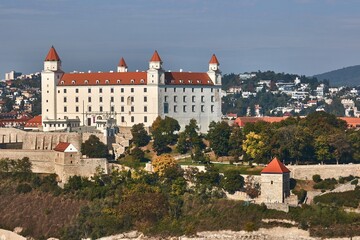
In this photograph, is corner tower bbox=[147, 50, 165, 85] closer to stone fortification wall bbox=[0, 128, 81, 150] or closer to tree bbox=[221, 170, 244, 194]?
stone fortification wall bbox=[0, 128, 81, 150]

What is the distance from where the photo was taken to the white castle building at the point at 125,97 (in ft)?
221

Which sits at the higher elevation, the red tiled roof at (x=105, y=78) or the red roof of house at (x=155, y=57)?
the red roof of house at (x=155, y=57)

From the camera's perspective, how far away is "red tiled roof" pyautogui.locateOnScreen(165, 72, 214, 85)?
69000mm

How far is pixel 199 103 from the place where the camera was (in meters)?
69.4

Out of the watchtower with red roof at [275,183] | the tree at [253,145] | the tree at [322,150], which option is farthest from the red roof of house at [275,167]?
the tree at [322,150]

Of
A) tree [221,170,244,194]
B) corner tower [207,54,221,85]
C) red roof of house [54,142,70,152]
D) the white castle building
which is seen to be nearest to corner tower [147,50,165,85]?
the white castle building

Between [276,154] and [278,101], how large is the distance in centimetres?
8623

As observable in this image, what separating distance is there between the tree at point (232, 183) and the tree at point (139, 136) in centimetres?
1075

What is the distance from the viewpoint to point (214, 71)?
71188mm

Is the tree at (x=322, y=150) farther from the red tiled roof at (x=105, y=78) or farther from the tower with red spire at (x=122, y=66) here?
the tower with red spire at (x=122, y=66)

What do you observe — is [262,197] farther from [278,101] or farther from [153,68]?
[278,101]

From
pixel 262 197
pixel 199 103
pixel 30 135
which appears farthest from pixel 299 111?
pixel 262 197

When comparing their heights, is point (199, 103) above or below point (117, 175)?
above

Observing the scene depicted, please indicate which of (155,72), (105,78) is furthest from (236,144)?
(105,78)
